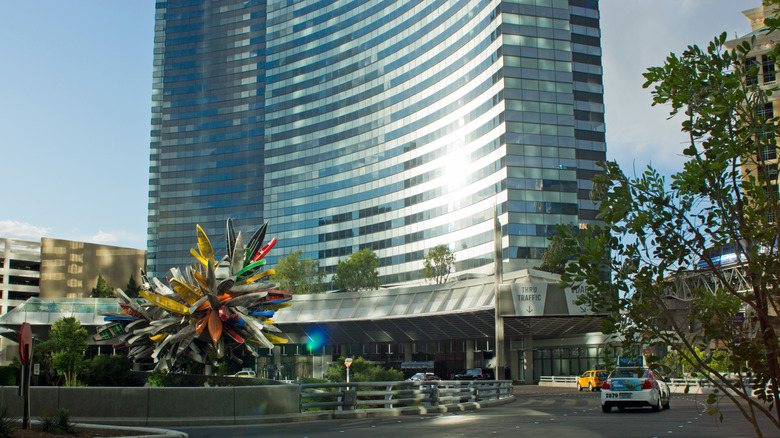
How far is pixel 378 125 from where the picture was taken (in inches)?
4727

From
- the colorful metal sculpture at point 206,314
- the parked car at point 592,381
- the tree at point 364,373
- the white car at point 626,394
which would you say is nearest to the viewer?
the white car at point 626,394

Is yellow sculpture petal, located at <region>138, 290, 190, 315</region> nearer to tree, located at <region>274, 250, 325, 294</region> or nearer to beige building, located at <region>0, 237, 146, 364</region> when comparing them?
tree, located at <region>274, 250, 325, 294</region>

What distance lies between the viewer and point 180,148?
159 meters

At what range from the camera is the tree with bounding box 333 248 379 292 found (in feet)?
335

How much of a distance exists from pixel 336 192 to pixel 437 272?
39.0 metres

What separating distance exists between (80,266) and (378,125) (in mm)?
76972

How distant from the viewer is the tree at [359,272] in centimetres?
10200

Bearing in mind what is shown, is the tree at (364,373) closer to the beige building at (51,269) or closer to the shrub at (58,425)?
the shrub at (58,425)

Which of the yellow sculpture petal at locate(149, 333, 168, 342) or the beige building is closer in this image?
the yellow sculpture petal at locate(149, 333, 168, 342)

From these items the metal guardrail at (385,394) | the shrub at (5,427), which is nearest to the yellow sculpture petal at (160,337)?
the metal guardrail at (385,394)

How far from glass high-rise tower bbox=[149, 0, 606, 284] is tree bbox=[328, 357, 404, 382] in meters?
37.2

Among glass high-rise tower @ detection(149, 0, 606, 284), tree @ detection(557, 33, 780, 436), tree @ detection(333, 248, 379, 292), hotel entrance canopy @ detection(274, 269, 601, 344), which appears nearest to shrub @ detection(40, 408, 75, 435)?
tree @ detection(557, 33, 780, 436)

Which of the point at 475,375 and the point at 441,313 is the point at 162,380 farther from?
the point at 441,313

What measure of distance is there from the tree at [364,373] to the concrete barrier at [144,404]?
16.4m
